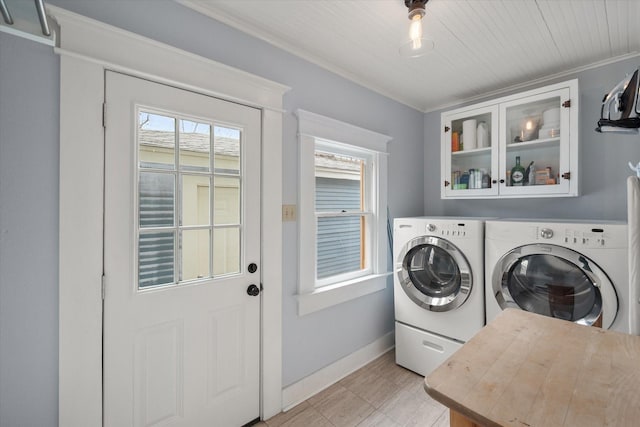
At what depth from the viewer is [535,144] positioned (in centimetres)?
213

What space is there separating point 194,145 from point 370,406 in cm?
199

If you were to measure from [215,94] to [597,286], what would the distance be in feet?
7.66

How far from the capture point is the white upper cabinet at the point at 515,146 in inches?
77.0

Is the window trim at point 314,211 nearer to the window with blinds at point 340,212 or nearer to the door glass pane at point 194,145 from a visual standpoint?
the window with blinds at point 340,212

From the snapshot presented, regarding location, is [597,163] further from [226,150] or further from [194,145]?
[194,145]

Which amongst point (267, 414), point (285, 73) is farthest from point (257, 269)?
point (285, 73)

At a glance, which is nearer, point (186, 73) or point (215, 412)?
point (186, 73)

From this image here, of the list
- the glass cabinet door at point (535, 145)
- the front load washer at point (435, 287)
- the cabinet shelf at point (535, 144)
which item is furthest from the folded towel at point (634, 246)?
the cabinet shelf at point (535, 144)

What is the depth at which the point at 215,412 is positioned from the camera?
154cm

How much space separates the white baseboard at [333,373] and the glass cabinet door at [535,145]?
1.67 m

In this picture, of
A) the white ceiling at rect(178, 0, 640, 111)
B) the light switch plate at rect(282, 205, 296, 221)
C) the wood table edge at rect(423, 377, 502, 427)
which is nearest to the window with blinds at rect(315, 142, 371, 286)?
the light switch plate at rect(282, 205, 296, 221)

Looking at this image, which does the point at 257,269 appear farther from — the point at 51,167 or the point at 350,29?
the point at 350,29

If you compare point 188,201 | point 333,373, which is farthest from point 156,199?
point 333,373

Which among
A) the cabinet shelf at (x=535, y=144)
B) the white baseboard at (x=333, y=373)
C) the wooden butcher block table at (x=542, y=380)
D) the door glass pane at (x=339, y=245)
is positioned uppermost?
the cabinet shelf at (x=535, y=144)
